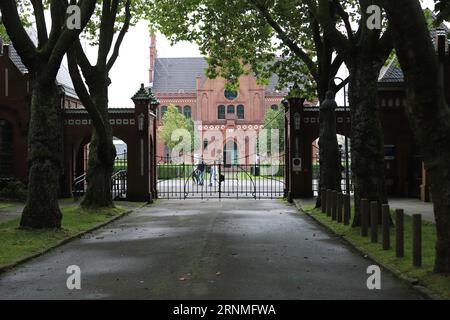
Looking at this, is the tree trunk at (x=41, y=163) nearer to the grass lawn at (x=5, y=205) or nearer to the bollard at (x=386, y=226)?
the bollard at (x=386, y=226)

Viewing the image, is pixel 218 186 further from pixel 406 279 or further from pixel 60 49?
pixel 406 279

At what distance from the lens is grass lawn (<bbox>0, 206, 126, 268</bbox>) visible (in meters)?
11.8

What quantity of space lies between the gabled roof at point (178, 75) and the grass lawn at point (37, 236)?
68618 mm

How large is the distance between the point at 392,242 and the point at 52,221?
8.10m

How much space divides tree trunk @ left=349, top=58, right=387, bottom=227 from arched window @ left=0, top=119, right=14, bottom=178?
20996 millimetres

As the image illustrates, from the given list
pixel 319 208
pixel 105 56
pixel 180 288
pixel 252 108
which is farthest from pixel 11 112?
pixel 252 108

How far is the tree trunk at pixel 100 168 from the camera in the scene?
21.4m

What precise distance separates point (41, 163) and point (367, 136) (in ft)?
26.4

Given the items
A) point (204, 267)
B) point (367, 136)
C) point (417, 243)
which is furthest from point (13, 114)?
point (417, 243)

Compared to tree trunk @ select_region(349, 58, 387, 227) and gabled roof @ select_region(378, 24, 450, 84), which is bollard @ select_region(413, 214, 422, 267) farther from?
gabled roof @ select_region(378, 24, 450, 84)

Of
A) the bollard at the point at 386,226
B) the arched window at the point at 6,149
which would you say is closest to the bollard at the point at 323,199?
the bollard at the point at 386,226

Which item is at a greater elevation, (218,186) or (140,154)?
(140,154)

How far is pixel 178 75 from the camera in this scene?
90562 millimetres

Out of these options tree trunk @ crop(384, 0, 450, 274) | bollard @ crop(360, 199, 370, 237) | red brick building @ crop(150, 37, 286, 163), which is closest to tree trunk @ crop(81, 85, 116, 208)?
bollard @ crop(360, 199, 370, 237)
